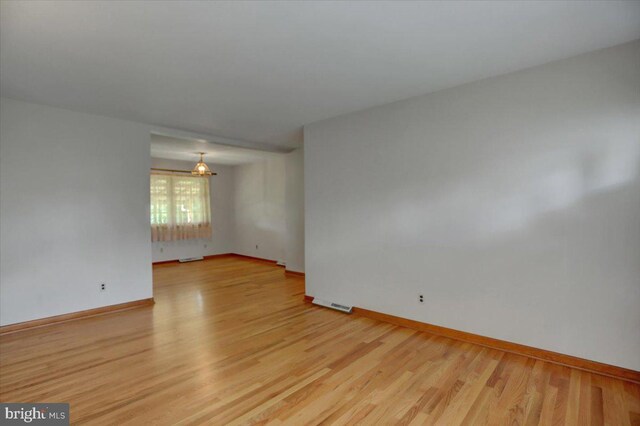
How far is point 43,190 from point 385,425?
4.24 metres

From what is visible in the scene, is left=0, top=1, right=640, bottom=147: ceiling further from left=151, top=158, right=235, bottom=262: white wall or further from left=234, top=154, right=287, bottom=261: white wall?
left=151, top=158, right=235, bottom=262: white wall

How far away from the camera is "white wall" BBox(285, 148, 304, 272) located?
6234 millimetres

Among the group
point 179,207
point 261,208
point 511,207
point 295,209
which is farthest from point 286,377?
point 179,207

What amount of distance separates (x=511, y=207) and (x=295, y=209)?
417 cm

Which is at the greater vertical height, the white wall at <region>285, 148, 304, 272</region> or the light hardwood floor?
the white wall at <region>285, 148, 304, 272</region>

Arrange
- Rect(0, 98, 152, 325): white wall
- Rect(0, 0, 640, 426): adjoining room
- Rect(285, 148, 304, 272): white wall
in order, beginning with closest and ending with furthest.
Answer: Rect(0, 0, 640, 426): adjoining room < Rect(0, 98, 152, 325): white wall < Rect(285, 148, 304, 272): white wall

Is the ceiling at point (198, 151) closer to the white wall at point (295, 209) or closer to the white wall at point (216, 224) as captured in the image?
the white wall at point (216, 224)

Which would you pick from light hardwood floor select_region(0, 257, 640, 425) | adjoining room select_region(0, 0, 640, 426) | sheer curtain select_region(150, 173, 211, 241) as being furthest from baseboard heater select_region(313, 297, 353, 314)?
sheer curtain select_region(150, 173, 211, 241)

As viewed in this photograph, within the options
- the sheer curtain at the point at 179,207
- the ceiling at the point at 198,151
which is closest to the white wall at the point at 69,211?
the ceiling at the point at 198,151

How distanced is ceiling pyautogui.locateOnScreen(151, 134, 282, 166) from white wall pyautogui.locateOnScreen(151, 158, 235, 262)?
16.4 inches

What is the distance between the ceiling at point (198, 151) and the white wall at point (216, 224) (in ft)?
1.37

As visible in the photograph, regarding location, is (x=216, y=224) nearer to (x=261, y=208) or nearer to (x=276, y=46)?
(x=261, y=208)

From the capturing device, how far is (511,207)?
2826 mm

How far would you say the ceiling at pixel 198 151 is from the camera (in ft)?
17.5
